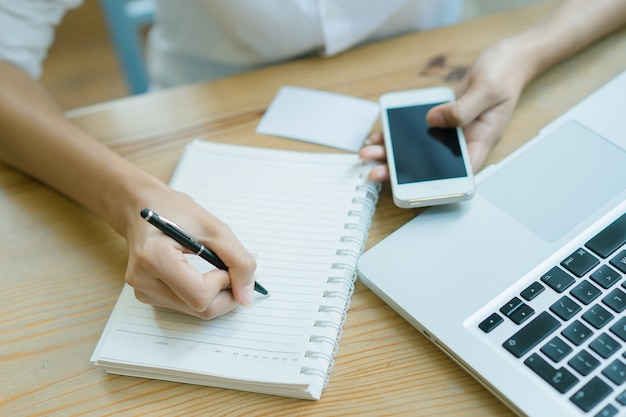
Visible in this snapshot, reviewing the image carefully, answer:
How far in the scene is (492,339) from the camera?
480 millimetres

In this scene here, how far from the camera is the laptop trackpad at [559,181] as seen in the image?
21.9 inches

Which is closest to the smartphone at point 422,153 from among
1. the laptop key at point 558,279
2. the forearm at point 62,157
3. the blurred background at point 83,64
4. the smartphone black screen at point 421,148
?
the smartphone black screen at point 421,148

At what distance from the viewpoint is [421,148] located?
0.62m

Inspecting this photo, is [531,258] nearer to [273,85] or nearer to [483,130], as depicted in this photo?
[483,130]

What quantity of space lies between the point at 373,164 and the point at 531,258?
0.19 metres

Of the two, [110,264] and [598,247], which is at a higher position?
[598,247]

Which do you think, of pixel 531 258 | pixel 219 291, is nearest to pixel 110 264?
pixel 219 291

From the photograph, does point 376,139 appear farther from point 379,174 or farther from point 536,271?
point 536,271

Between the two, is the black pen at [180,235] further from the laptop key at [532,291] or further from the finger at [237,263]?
the laptop key at [532,291]

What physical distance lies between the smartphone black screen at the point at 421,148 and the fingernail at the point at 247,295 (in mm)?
178

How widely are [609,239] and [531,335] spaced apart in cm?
12

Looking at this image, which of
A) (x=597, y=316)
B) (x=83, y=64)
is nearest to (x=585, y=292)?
(x=597, y=316)

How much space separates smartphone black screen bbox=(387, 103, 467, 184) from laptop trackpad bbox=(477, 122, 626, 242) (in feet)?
0.13

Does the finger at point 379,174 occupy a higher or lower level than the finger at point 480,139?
lower
